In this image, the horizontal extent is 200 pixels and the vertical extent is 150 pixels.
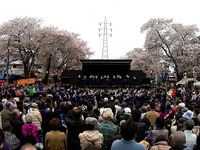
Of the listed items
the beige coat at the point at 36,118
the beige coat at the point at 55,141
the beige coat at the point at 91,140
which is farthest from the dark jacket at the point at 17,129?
the beige coat at the point at 91,140

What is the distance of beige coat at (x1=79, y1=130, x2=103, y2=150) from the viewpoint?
20.6 feet

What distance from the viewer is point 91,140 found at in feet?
20.5

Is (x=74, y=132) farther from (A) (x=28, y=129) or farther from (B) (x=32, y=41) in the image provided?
(B) (x=32, y=41)

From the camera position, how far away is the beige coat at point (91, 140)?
627cm

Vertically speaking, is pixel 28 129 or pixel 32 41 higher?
pixel 32 41

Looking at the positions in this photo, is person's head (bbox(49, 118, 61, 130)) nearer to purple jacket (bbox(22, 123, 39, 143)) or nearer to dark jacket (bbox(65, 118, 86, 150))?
dark jacket (bbox(65, 118, 86, 150))

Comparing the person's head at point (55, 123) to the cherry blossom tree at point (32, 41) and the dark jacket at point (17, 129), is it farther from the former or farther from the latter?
the cherry blossom tree at point (32, 41)

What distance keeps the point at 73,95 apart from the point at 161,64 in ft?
114

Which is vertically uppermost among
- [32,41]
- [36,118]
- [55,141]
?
[32,41]

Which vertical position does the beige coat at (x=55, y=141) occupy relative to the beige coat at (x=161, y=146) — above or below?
below

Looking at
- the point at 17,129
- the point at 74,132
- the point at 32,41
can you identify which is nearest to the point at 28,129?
the point at 17,129

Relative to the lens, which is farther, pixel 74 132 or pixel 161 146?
pixel 74 132

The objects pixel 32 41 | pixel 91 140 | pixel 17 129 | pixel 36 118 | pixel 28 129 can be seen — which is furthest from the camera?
pixel 32 41

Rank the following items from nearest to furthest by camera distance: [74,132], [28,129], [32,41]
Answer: [74,132], [28,129], [32,41]
